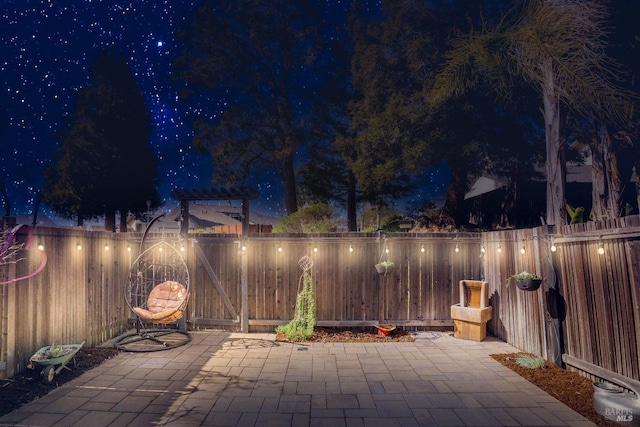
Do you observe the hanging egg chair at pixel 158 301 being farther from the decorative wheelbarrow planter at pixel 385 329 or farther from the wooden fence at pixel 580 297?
the wooden fence at pixel 580 297

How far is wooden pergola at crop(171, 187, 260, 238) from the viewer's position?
774 centimetres

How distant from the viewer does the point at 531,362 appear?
5348 millimetres

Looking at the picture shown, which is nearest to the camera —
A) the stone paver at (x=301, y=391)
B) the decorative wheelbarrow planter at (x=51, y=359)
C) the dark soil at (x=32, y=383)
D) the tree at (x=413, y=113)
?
the stone paver at (x=301, y=391)

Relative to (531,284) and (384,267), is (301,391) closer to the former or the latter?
(384,267)

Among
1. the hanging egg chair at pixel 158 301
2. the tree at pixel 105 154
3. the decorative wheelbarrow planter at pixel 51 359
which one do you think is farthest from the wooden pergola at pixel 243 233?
the tree at pixel 105 154

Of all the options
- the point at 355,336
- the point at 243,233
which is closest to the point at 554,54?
the point at 355,336

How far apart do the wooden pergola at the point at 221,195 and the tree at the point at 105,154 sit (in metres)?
18.5

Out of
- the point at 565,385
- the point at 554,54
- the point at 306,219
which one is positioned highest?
the point at 554,54

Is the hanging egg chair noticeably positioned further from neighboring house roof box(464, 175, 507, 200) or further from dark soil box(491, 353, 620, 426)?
neighboring house roof box(464, 175, 507, 200)

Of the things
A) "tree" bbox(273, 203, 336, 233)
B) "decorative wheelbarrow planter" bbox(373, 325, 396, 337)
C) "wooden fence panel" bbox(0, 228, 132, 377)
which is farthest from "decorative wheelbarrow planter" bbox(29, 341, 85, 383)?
"tree" bbox(273, 203, 336, 233)

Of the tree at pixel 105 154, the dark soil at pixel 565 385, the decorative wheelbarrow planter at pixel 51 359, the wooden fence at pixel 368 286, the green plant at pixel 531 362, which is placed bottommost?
the dark soil at pixel 565 385

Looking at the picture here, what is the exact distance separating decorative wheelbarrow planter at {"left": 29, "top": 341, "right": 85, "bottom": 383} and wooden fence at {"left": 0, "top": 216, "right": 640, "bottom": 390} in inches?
8.4

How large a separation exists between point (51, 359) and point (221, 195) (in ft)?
13.3

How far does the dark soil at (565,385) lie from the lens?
393 centimetres
